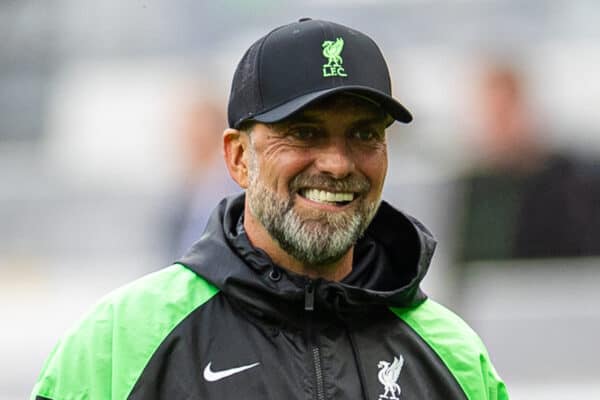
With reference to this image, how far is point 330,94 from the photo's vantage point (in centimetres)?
380

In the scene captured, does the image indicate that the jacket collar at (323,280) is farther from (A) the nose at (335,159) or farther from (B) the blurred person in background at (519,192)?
(B) the blurred person in background at (519,192)

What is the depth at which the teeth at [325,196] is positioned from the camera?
3875mm

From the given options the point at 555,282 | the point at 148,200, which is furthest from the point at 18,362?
the point at 555,282

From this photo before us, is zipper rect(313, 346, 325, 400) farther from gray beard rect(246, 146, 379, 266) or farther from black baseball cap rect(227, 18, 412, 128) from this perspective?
black baseball cap rect(227, 18, 412, 128)

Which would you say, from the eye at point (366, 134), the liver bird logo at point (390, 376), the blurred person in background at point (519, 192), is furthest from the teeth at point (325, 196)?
Result: the blurred person in background at point (519, 192)

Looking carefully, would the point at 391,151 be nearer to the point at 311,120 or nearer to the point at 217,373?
the point at 311,120

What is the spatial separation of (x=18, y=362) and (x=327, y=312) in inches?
282

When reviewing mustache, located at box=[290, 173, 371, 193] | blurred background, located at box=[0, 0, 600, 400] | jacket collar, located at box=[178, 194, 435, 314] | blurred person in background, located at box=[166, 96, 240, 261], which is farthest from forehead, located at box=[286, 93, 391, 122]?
blurred background, located at box=[0, 0, 600, 400]

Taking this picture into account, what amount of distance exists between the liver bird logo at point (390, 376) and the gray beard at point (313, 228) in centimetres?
29

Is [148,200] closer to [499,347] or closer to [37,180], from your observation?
[37,180]

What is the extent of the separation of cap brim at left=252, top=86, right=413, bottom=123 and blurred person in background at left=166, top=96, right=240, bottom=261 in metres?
3.38

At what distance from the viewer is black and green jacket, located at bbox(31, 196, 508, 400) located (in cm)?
377

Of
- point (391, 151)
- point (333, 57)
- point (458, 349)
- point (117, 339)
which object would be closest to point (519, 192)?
point (391, 151)

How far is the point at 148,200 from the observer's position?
12.8 meters
